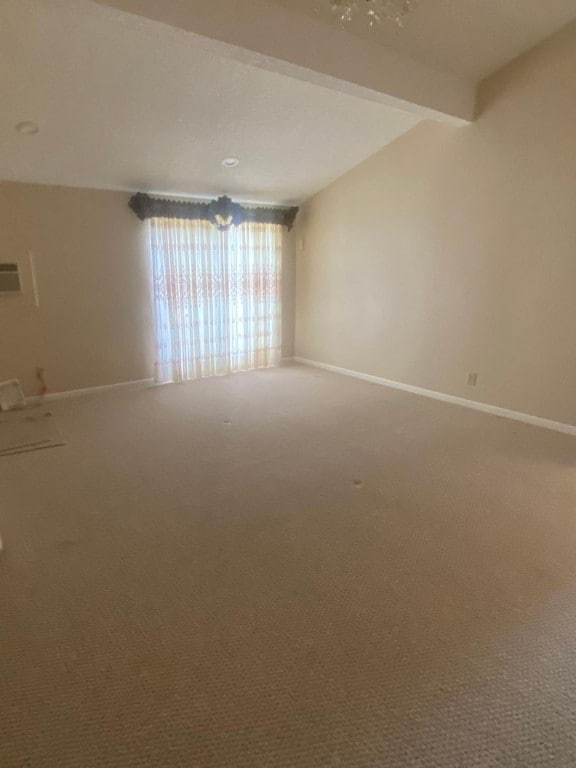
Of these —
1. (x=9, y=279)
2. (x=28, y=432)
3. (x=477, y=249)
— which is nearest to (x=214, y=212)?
(x=9, y=279)

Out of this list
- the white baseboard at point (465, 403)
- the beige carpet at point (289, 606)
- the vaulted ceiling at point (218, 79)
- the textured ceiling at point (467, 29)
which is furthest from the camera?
the white baseboard at point (465, 403)

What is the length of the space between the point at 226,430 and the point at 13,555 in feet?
5.81

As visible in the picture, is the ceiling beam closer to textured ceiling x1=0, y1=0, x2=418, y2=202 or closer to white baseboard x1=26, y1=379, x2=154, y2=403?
textured ceiling x1=0, y1=0, x2=418, y2=202

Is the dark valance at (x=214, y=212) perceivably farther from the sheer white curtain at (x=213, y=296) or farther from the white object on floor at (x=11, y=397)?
the white object on floor at (x=11, y=397)

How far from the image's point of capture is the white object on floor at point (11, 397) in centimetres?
406

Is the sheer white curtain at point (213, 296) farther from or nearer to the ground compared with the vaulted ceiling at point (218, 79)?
nearer to the ground

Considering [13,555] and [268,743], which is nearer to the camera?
[268,743]

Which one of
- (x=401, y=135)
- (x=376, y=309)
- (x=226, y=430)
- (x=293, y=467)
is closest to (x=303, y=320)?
(x=376, y=309)

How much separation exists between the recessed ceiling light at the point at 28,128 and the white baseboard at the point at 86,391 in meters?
2.29

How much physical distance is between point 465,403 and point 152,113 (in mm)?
3538

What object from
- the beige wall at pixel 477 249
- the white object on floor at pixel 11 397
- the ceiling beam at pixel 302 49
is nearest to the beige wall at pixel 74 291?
the white object on floor at pixel 11 397

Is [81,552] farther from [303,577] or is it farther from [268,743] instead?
[268,743]

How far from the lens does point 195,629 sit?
160 centimetres

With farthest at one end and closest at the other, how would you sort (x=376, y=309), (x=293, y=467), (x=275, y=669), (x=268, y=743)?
(x=376, y=309) < (x=293, y=467) < (x=275, y=669) < (x=268, y=743)
